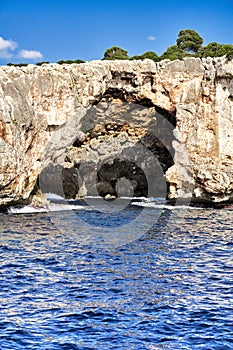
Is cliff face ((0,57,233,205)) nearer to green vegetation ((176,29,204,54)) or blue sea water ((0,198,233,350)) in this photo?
blue sea water ((0,198,233,350))

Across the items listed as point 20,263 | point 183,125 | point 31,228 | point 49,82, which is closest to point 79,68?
point 49,82

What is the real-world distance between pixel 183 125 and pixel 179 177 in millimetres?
5338

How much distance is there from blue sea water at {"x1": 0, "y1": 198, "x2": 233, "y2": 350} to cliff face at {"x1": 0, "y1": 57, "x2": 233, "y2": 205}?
10200 mm

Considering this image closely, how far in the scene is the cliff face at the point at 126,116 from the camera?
129 ft

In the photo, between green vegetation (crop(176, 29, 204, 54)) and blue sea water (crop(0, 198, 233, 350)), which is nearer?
blue sea water (crop(0, 198, 233, 350))

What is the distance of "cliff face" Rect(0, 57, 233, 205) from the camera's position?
1551 inches

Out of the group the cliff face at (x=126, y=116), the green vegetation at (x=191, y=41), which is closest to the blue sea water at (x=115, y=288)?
the cliff face at (x=126, y=116)

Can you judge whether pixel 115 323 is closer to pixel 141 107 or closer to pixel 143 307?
pixel 143 307

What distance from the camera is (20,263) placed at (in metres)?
22.2

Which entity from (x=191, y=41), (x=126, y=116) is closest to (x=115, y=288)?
(x=126, y=116)

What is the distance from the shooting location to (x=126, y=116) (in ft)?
177

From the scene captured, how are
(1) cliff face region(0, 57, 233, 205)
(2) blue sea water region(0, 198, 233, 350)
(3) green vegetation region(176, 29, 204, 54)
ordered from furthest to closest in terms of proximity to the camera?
(3) green vegetation region(176, 29, 204, 54) → (1) cliff face region(0, 57, 233, 205) → (2) blue sea water region(0, 198, 233, 350)

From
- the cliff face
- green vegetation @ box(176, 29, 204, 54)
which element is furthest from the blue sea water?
green vegetation @ box(176, 29, 204, 54)

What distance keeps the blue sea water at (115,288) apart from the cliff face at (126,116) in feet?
33.5
